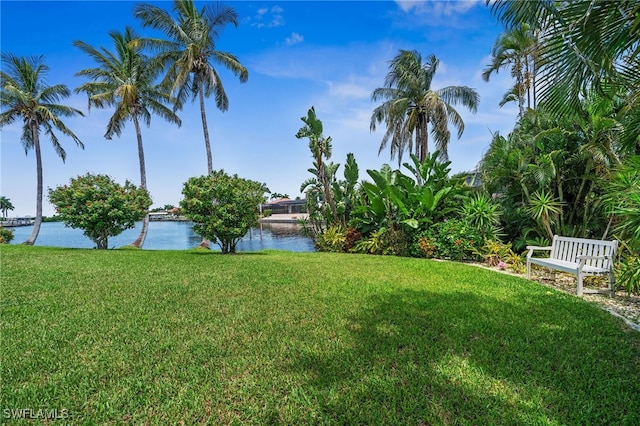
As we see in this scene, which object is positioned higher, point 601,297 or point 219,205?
point 219,205

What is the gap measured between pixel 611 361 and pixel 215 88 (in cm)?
1856

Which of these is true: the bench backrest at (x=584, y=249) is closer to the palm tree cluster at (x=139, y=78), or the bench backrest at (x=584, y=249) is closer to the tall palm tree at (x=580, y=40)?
the tall palm tree at (x=580, y=40)

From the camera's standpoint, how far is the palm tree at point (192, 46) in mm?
15266

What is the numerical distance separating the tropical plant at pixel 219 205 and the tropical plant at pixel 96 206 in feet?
12.6

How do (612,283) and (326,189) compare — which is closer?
(612,283)

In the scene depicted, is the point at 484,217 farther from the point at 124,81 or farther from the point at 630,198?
the point at 124,81

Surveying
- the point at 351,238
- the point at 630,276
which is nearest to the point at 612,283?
the point at 630,276

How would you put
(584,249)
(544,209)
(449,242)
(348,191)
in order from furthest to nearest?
(348,191), (449,242), (544,209), (584,249)

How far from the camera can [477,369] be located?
2.68m

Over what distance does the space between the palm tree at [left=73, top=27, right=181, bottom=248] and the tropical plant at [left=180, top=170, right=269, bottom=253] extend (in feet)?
29.6

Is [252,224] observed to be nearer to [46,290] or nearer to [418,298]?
[46,290]

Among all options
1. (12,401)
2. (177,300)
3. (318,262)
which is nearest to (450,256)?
(318,262)

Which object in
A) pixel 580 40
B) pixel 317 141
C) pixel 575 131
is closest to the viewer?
pixel 580 40

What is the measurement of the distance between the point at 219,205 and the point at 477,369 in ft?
31.4
